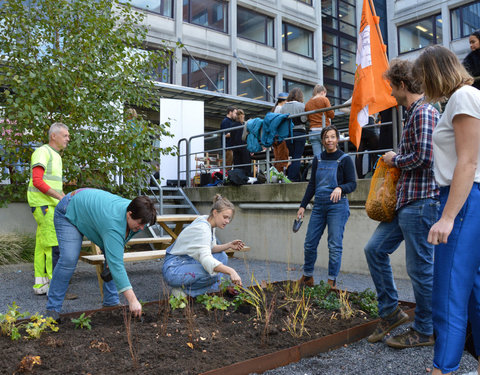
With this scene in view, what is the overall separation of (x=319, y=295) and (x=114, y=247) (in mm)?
2050

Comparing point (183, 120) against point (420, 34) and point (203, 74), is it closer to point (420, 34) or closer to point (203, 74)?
point (203, 74)

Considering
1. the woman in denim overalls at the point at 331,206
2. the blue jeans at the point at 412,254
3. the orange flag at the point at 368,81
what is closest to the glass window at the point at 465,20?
the orange flag at the point at 368,81

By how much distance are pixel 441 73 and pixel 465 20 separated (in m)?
23.2

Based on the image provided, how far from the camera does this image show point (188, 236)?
414 cm

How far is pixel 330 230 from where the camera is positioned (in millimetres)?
4809

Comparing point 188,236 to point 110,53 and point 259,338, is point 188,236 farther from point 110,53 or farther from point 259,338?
point 110,53

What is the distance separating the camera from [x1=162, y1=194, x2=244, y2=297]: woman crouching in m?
3.99

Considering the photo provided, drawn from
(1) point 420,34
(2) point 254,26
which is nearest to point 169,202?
(2) point 254,26

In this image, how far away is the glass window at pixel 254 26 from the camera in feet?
68.4

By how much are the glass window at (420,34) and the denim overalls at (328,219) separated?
2076cm

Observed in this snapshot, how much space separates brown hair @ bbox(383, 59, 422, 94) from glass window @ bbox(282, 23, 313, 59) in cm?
2026

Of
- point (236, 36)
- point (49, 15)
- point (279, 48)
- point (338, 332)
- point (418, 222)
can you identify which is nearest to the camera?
point (418, 222)

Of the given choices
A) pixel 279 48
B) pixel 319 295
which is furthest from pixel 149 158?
pixel 279 48

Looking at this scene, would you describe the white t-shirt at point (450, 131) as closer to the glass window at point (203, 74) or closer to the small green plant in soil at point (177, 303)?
the small green plant in soil at point (177, 303)
